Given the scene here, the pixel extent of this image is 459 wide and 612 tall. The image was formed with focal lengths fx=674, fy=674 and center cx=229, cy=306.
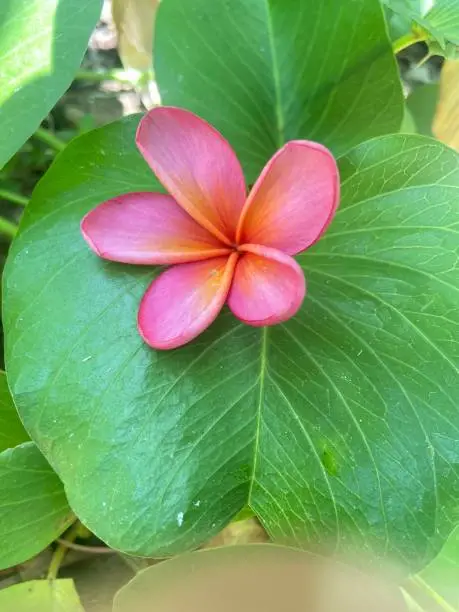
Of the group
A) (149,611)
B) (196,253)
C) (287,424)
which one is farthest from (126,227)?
(149,611)

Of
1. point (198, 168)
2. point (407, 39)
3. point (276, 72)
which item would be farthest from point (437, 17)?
point (198, 168)

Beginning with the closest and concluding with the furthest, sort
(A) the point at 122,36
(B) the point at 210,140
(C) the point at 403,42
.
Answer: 1. (B) the point at 210,140
2. (C) the point at 403,42
3. (A) the point at 122,36

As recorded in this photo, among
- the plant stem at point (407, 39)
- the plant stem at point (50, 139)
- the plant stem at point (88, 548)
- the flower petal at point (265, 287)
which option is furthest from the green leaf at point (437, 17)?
the plant stem at point (88, 548)

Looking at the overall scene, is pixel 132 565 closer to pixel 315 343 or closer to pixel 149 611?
pixel 149 611

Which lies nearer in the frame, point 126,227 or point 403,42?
point 126,227

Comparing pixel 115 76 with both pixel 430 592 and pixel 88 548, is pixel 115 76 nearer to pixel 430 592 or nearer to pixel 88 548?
pixel 88 548

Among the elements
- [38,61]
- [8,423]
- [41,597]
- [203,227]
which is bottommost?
[41,597]
